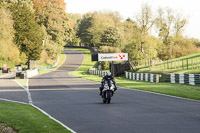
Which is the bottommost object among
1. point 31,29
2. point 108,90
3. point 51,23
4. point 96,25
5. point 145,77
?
point 145,77

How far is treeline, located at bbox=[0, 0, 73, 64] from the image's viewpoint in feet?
234

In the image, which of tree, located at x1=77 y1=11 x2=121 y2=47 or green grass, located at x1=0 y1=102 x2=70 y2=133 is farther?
tree, located at x1=77 y1=11 x2=121 y2=47

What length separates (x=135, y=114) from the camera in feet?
42.5

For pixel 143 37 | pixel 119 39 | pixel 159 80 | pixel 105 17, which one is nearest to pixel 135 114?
pixel 159 80

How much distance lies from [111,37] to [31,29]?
115ft

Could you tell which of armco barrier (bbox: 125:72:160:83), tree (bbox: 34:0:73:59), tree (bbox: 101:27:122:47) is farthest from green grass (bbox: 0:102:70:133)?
tree (bbox: 101:27:122:47)

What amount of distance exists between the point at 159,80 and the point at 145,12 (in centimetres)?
4673

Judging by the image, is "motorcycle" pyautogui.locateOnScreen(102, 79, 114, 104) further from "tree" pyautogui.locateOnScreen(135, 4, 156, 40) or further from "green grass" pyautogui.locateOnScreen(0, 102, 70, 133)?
"tree" pyautogui.locateOnScreen(135, 4, 156, 40)

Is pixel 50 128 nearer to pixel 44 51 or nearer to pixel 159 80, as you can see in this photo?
pixel 159 80

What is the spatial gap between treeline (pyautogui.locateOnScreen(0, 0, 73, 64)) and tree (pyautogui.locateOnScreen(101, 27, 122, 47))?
12778 millimetres

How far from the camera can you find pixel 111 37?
116 meters

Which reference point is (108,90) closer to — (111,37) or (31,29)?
(31,29)

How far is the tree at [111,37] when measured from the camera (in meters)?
115

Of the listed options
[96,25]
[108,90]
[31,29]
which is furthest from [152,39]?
[108,90]
